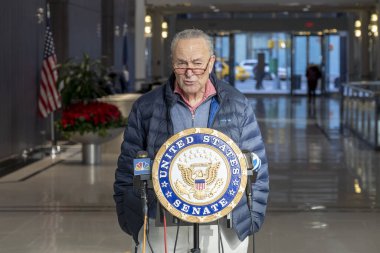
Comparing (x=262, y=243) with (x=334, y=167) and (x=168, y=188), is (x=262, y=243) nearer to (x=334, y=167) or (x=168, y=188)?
(x=168, y=188)

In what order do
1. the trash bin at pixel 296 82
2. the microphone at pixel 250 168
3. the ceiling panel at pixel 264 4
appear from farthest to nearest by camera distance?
the trash bin at pixel 296 82 < the ceiling panel at pixel 264 4 < the microphone at pixel 250 168

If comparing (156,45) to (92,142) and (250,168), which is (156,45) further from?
(250,168)

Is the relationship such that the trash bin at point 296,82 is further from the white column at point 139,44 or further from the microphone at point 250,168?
the microphone at point 250,168

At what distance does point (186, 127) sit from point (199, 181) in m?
0.42

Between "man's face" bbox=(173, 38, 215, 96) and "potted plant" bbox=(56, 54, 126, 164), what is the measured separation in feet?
36.0

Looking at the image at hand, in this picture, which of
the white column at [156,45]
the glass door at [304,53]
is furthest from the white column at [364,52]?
the glass door at [304,53]

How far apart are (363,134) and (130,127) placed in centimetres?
1552

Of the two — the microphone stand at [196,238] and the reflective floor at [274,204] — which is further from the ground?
the microphone stand at [196,238]

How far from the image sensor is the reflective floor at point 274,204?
860 centimetres

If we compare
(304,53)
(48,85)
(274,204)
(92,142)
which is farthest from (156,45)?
(274,204)

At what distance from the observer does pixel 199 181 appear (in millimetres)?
3688

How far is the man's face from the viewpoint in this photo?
3844 mm

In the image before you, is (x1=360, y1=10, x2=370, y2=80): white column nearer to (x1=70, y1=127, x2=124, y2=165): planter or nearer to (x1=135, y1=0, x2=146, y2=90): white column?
(x1=135, y1=0, x2=146, y2=90): white column

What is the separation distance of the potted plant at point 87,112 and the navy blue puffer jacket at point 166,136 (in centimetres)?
1073
